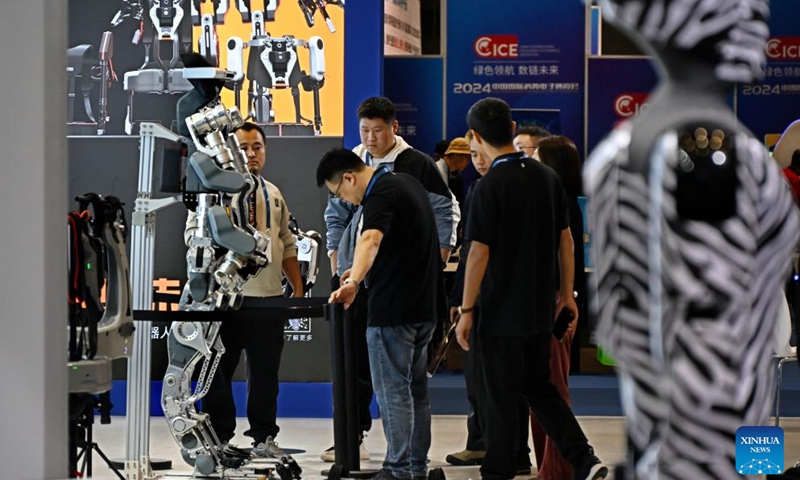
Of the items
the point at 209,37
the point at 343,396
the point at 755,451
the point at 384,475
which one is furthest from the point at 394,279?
the point at 755,451

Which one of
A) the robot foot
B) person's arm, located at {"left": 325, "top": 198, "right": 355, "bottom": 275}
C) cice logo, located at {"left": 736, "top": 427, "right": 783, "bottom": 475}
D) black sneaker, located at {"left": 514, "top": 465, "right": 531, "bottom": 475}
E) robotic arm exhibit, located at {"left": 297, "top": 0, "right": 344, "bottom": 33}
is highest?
robotic arm exhibit, located at {"left": 297, "top": 0, "right": 344, "bottom": 33}

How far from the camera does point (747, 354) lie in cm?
124

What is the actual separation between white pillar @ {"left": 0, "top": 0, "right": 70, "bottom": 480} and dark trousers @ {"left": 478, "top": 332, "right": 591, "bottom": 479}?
2215 millimetres

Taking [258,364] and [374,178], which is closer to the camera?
[374,178]

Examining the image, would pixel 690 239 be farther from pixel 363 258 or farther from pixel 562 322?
pixel 562 322

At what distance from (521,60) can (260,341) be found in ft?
15.2

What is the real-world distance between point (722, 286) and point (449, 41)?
8639 millimetres

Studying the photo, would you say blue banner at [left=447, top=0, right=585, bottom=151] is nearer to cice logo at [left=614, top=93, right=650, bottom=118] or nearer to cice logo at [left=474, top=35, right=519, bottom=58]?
cice logo at [left=474, top=35, right=519, bottom=58]

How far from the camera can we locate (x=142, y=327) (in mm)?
4930

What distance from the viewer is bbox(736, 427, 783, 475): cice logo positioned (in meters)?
1.28

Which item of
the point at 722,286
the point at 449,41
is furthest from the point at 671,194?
the point at 449,41

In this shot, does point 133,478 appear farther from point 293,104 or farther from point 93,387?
point 293,104

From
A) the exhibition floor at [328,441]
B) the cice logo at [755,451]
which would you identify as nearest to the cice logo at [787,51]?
the exhibition floor at [328,441]

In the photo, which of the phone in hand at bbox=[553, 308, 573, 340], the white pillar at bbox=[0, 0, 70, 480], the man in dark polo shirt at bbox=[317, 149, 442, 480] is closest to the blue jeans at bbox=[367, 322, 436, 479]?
the man in dark polo shirt at bbox=[317, 149, 442, 480]
